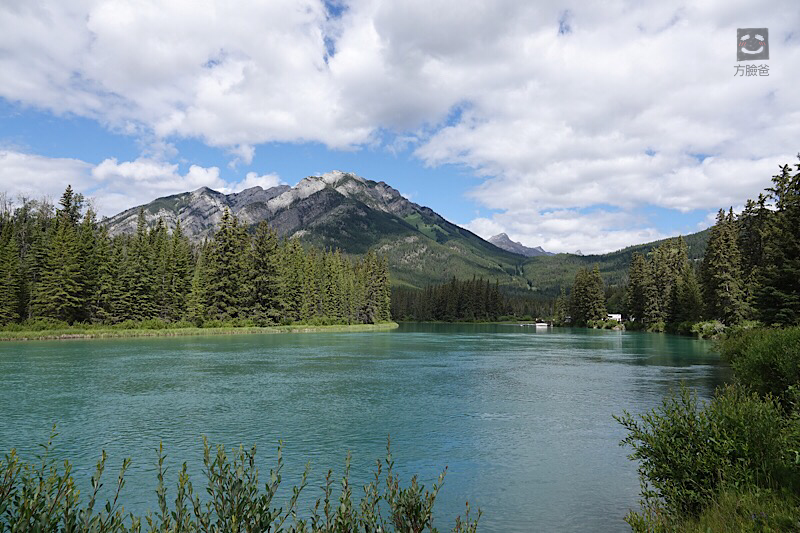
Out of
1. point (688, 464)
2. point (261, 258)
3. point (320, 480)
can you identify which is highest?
point (261, 258)

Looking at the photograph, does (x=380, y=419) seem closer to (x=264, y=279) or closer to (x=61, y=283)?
(x=61, y=283)

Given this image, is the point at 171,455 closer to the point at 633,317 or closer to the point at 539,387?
the point at 539,387

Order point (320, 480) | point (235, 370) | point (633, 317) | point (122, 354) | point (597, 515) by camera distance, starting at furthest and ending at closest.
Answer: point (633, 317) → point (122, 354) → point (235, 370) → point (320, 480) → point (597, 515)

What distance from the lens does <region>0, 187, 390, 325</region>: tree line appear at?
74938mm

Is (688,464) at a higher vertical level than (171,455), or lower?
higher

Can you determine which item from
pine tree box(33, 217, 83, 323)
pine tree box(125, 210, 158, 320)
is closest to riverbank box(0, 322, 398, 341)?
pine tree box(33, 217, 83, 323)

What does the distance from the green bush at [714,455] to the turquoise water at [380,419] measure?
252cm

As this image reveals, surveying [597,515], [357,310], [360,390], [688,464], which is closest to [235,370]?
[360,390]

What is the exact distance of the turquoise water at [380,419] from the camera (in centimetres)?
1452

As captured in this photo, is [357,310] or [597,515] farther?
[357,310]

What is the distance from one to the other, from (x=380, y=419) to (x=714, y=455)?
15.6 m

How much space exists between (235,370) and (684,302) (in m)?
89.0

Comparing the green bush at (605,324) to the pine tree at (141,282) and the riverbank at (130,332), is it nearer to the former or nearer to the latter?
the riverbank at (130,332)

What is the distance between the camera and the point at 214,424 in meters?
21.7
